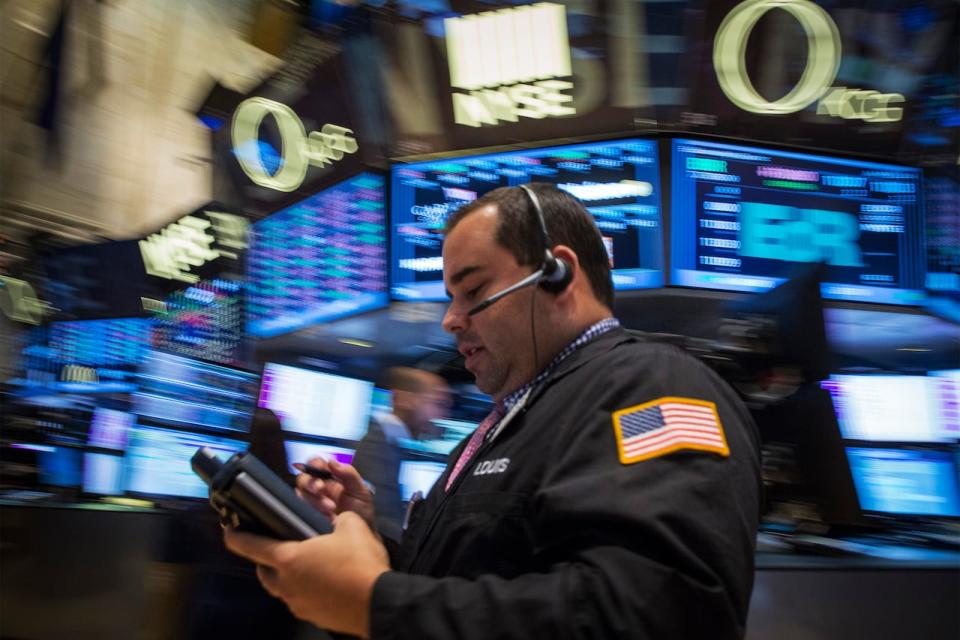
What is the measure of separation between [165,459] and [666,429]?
3.31 meters

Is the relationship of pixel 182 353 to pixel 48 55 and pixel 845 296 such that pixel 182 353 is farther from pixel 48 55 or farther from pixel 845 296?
pixel 845 296

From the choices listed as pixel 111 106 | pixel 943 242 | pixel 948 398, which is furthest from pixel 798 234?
pixel 111 106

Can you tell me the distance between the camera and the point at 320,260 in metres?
3.33

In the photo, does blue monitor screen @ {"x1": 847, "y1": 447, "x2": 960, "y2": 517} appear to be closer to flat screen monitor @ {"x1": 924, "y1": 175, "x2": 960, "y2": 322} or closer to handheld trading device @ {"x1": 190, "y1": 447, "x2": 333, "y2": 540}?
flat screen monitor @ {"x1": 924, "y1": 175, "x2": 960, "y2": 322}

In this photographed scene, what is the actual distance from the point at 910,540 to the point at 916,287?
95 centimetres

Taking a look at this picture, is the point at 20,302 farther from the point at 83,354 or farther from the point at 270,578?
the point at 270,578

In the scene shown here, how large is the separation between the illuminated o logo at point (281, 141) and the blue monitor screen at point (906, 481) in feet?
8.45

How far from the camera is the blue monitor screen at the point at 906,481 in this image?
2676mm

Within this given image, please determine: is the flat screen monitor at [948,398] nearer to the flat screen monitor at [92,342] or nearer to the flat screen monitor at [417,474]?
the flat screen monitor at [417,474]

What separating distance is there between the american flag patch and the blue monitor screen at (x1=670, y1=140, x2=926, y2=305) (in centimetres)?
198

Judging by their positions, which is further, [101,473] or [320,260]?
[101,473]

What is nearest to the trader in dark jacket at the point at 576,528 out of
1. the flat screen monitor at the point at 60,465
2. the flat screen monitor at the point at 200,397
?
the flat screen monitor at the point at 200,397

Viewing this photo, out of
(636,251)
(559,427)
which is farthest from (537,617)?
(636,251)

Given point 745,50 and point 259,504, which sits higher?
point 745,50
